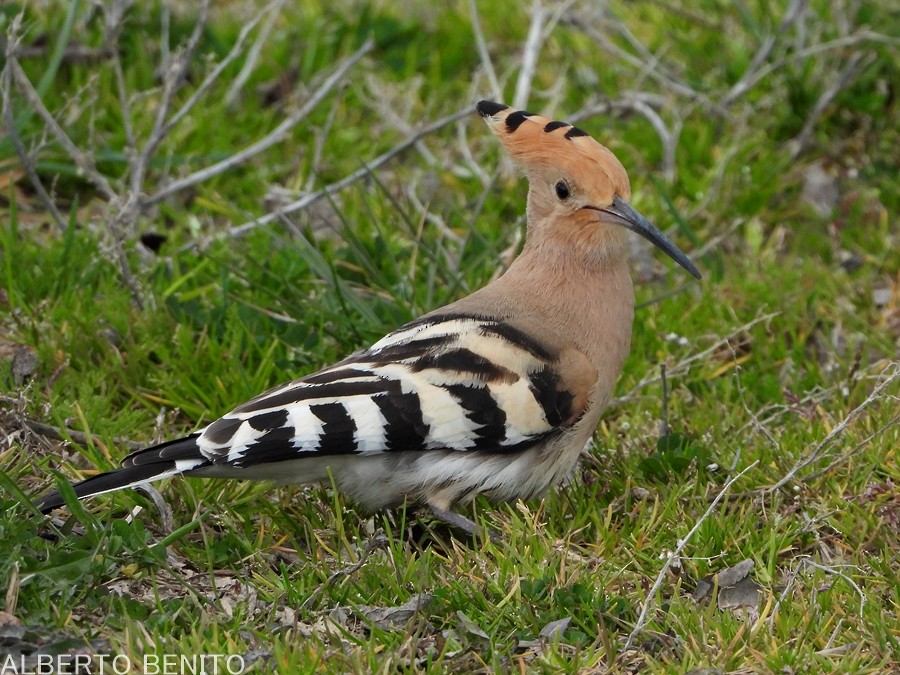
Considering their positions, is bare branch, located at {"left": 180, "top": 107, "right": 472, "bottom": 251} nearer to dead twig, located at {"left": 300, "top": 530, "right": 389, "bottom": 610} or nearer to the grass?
the grass

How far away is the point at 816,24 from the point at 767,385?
→ 1928 millimetres

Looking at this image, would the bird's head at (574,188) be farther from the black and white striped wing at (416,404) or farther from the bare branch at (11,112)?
the bare branch at (11,112)

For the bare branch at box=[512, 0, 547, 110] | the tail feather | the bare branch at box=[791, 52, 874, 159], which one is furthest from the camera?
the bare branch at box=[791, 52, 874, 159]

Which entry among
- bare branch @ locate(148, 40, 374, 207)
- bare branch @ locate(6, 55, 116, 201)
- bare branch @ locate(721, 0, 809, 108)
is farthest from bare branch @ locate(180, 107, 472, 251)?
bare branch @ locate(721, 0, 809, 108)

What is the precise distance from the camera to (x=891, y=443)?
2977mm

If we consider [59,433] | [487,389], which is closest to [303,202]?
[59,433]

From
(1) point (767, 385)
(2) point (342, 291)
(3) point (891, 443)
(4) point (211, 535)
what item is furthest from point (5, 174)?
(3) point (891, 443)

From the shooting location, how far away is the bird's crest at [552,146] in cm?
312

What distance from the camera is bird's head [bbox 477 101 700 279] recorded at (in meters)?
3.11

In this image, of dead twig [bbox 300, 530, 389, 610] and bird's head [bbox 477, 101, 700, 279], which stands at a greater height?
bird's head [bbox 477, 101, 700, 279]

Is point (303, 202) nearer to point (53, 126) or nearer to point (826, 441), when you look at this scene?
point (53, 126)

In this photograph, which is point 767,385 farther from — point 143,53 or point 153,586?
point 143,53

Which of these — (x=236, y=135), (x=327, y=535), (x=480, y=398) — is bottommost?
(x=327, y=535)

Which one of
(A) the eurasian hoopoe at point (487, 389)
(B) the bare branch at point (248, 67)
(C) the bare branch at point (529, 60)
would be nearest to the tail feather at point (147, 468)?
(A) the eurasian hoopoe at point (487, 389)
